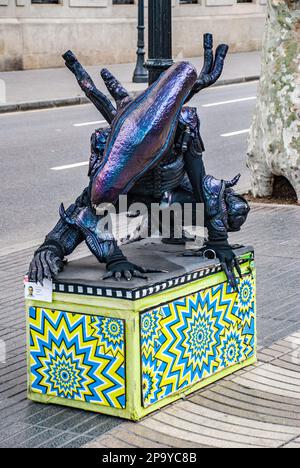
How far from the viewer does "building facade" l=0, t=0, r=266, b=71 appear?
2548 cm

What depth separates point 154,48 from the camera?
6305mm

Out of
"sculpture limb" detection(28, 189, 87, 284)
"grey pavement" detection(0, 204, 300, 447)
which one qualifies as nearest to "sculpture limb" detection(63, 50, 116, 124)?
"sculpture limb" detection(28, 189, 87, 284)

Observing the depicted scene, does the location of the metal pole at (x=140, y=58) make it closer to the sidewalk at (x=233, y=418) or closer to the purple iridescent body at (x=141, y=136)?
the sidewalk at (x=233, y=418)

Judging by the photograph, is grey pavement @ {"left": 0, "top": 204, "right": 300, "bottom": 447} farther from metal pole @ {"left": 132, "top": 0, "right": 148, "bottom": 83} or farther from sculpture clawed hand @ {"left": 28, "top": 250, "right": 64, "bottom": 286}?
metal pole @ {"left": 132, "top": 0, "right": 148, "bottom": 83}

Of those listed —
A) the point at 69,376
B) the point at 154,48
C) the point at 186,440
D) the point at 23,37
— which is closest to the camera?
the point at 186,440

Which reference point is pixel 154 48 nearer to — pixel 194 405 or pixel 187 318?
pixel 187 318

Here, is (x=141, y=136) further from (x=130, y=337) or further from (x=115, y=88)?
(x=130, y=337)

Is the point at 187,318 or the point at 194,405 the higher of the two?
the point at 187,318

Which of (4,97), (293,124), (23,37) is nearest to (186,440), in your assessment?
(293,124)

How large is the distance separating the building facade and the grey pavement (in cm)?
1848

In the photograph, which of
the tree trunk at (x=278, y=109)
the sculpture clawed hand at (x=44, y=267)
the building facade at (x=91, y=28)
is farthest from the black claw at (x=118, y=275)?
the building facade at (x=91, y=28)

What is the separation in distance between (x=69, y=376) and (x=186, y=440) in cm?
78

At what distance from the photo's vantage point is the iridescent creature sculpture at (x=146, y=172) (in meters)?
5.58

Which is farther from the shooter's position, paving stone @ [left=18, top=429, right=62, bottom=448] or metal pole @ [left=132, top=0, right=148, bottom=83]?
metal pole @ [left=132, top=0, right=148, bottom=83]
